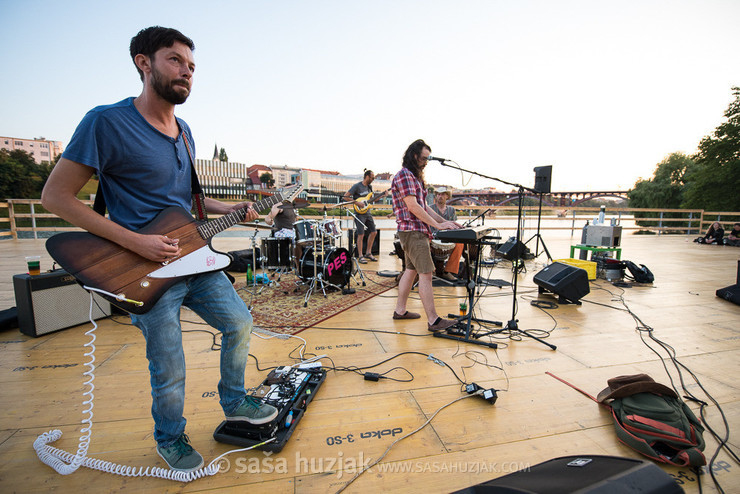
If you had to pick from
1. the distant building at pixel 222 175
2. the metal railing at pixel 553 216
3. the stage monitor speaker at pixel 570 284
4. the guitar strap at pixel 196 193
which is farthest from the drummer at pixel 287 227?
the distant building at pixel 222 175

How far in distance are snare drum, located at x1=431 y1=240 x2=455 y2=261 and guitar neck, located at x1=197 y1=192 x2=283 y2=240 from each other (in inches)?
122

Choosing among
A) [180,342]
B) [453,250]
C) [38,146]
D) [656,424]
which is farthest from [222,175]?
[656,424]

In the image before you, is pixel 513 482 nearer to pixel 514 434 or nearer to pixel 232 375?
pixel 514 434

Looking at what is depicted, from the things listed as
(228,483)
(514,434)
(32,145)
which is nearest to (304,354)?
(228,483)

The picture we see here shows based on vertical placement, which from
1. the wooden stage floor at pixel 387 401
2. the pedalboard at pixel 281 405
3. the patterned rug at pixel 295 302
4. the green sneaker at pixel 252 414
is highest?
the green sneaker at pixel 252 414

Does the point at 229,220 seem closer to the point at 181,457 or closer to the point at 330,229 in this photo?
the point at 181,457

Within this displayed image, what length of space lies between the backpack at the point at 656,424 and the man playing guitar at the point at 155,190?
2012 mm

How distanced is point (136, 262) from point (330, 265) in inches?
126

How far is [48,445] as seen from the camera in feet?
5.08

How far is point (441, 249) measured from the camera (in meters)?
4.82

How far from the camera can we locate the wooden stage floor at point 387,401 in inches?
55.9

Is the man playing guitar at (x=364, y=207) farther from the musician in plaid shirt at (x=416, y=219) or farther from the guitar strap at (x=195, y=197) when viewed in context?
the guitar strap at (x=195, y=197)

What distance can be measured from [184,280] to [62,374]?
1.77m

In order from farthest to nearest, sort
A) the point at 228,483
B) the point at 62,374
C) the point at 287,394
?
the point at 62,374, the point at 287,394, the point at 228,483
